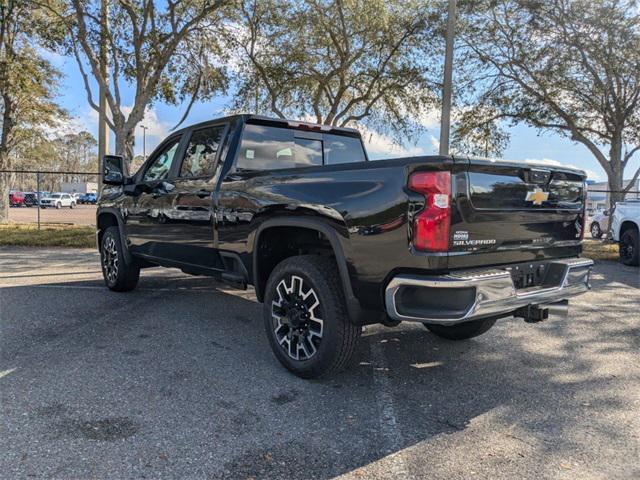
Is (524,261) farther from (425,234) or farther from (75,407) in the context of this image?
(75,407)

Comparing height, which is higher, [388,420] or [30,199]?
[30,199]

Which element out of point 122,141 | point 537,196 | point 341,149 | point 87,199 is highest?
point 122,141

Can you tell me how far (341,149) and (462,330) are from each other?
2.25 metres

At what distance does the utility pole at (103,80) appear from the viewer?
12.2 metres

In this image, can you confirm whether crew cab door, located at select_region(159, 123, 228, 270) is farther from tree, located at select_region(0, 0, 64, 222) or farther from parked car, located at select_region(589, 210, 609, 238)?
parked car, located at select_region(589, 210, 609, 238)

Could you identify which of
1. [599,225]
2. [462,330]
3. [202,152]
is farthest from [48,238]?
[599,225]

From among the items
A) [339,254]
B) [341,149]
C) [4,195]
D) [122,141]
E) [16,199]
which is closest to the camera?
[339,254]

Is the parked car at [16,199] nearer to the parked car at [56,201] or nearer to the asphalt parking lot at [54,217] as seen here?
the parked car at [56,201]

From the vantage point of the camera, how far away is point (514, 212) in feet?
11.1

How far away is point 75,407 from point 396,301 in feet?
6.88

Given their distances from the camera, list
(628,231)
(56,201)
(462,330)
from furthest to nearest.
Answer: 1. (56,201)
2. (628,231)
3. (462,330)

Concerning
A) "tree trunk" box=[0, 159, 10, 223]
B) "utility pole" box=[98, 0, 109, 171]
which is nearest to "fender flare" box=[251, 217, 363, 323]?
"utility pole" box=[98, 0, 109, 171]

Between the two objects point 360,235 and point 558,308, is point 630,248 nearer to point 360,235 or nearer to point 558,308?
point 558,308

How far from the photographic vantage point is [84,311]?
5551 mm
